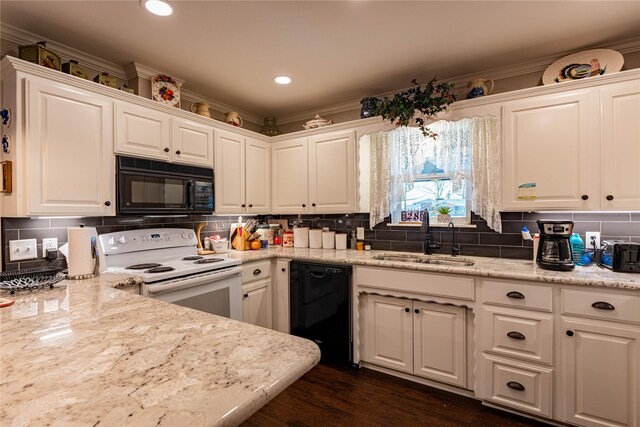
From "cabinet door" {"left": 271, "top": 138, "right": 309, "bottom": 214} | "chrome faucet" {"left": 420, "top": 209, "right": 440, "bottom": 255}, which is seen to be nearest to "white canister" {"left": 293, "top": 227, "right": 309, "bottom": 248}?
"cabinet door" {"left": 271, "top": 138, "right": 309, "bottom": 214}

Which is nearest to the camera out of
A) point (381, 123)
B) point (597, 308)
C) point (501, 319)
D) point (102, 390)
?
point (102, 390)

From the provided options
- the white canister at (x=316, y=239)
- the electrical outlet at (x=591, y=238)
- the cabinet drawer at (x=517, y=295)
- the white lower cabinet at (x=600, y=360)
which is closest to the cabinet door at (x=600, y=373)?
the white lower cabinet at (x=600, y=360)

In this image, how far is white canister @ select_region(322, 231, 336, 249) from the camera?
3.21 metres

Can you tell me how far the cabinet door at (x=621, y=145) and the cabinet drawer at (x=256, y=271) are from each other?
2.56 m

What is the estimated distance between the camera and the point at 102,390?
Result: 67 cm

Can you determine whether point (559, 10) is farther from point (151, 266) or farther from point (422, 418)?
point (151, 266)

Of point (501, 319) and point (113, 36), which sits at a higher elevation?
point (113, 36)

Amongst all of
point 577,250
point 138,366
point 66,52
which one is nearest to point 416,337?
point 577,250

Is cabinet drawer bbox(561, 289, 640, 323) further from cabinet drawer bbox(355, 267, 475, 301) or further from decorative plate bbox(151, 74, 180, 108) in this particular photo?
decorative plate bbox(151, 74, 180, 108)

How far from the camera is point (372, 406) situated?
2.09 metres

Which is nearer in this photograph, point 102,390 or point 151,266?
point 102,390

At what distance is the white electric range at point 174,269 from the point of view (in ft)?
6.79

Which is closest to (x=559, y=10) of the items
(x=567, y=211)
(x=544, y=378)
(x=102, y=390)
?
(x=567, y=211)

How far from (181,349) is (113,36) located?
217 centimetres
